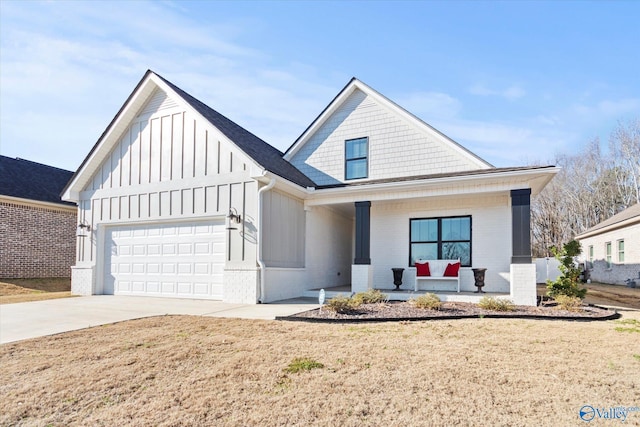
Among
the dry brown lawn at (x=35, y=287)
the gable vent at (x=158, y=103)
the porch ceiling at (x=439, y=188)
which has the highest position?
the gable vent at (x=158, y=103)

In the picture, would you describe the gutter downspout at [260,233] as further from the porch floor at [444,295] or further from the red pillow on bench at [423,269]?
the red pillow on bench at [423,269]

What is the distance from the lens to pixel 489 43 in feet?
40.0

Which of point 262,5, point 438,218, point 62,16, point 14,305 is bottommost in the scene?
point 14,305

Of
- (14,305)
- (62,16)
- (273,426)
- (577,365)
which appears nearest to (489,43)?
(577,365)

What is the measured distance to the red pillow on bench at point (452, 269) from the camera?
11.4m

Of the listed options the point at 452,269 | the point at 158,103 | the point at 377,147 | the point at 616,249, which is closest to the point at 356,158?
the point at 377,147

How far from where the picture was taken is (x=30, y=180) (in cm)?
1758

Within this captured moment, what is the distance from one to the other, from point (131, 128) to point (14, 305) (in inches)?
248

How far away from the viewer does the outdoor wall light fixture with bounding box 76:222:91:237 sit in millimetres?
13547

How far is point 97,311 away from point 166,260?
319cm

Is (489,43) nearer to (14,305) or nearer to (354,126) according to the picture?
(354,126)

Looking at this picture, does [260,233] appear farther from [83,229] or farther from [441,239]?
[83,229]

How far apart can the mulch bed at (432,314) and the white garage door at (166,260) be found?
4171mm

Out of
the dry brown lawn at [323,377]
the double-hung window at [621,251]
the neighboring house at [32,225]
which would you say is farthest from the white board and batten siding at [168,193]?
the double-hung window at [621,251]
